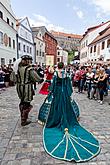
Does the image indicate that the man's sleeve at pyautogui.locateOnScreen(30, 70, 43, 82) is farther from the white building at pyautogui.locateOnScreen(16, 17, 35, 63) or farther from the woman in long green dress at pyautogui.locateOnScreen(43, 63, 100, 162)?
the white building at pyautogui.locateOnScreen(16, 17, 35, 63)

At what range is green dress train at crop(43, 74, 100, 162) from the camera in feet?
11.9

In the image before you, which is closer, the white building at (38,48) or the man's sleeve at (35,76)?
the man's sleeve at (35,76)

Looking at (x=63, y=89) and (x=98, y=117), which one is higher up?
(x=63, y=89)

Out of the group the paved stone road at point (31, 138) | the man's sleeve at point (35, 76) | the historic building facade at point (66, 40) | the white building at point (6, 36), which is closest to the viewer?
the paved stone road at point (31, 138)

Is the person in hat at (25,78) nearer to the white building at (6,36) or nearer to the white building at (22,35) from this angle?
the white building at (6,36)

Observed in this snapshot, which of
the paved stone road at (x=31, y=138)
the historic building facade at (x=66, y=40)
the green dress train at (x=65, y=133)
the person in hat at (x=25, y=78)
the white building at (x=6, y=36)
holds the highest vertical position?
the historic building facade at (x=66, y=40)

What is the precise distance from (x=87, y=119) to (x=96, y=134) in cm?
127

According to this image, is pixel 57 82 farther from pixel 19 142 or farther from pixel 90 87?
pixel 90 87

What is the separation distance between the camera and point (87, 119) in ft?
19.4

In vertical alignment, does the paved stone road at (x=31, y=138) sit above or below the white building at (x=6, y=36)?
below

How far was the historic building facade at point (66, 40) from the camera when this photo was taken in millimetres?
100688

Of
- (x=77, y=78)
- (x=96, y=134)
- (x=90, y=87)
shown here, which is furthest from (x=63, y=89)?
(x=77, y=78)

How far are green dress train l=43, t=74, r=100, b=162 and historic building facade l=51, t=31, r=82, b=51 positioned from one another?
9555 centimetres

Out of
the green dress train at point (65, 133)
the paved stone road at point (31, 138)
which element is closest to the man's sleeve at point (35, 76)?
the green dress train at point (65, 133)
